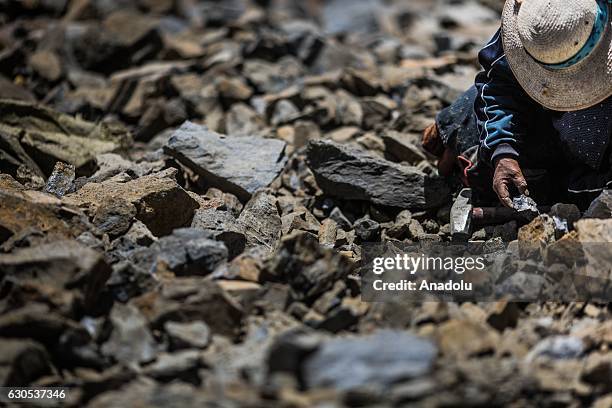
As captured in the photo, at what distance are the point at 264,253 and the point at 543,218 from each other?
1.02 metres

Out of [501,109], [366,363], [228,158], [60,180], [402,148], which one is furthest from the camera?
[402,148]

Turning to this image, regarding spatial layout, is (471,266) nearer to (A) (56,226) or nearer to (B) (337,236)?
(B) (337,236)

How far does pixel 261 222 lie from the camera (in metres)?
3.63

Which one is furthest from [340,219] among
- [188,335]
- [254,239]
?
[188,335]

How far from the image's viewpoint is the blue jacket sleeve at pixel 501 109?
3334 millimetres

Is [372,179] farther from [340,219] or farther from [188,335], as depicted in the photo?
[188,335]

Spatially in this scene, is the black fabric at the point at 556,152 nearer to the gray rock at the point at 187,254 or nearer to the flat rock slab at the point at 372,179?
the flat rock slab at the point at 372,179

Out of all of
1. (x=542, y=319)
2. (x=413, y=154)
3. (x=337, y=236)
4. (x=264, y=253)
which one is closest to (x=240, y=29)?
(x=413, y=154)

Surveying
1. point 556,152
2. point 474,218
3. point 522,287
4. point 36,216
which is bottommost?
point 522,287

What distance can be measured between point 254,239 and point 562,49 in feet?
4.54

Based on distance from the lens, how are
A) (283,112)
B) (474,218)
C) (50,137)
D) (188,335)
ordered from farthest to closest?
(283,112) → (50,137) → (474,218) → (188,335)

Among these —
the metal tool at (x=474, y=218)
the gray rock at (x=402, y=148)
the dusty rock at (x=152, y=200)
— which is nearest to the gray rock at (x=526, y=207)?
the metal tool at (x=474, y=218)

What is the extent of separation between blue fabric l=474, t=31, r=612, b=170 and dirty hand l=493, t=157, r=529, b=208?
5 cm

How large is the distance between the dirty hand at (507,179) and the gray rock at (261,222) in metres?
0.91
